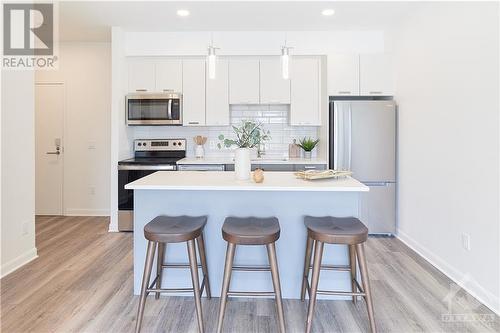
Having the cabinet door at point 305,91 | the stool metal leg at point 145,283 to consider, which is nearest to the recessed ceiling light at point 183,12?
the cabinet door at point 305,91

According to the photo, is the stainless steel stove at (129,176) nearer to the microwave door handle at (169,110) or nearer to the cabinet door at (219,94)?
the microwave door handle at (169,110)

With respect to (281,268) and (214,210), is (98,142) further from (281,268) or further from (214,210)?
(281,268)

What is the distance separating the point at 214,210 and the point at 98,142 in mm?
3328

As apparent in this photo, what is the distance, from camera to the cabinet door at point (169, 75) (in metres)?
4.47

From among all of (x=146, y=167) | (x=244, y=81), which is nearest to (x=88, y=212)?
(x=146, y=167)

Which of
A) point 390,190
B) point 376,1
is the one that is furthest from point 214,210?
point 376,1

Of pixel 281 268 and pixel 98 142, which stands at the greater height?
pixel 98 142

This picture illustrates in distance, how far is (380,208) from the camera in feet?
13.3

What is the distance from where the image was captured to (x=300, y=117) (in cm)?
445

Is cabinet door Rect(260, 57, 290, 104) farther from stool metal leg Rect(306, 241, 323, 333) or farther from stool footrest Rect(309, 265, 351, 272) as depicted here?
stool metal leg Rect(306, 241, 323, 333)

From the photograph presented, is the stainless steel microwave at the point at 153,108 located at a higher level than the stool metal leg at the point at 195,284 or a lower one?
higher

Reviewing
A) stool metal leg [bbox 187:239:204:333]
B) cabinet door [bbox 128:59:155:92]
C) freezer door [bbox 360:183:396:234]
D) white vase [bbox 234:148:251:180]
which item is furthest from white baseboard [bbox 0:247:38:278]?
freezer door [bbox 360:183:396:234]

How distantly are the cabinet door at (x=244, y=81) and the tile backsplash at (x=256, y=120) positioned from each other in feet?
1.08

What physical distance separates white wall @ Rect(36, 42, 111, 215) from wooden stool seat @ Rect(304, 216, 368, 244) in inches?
152
